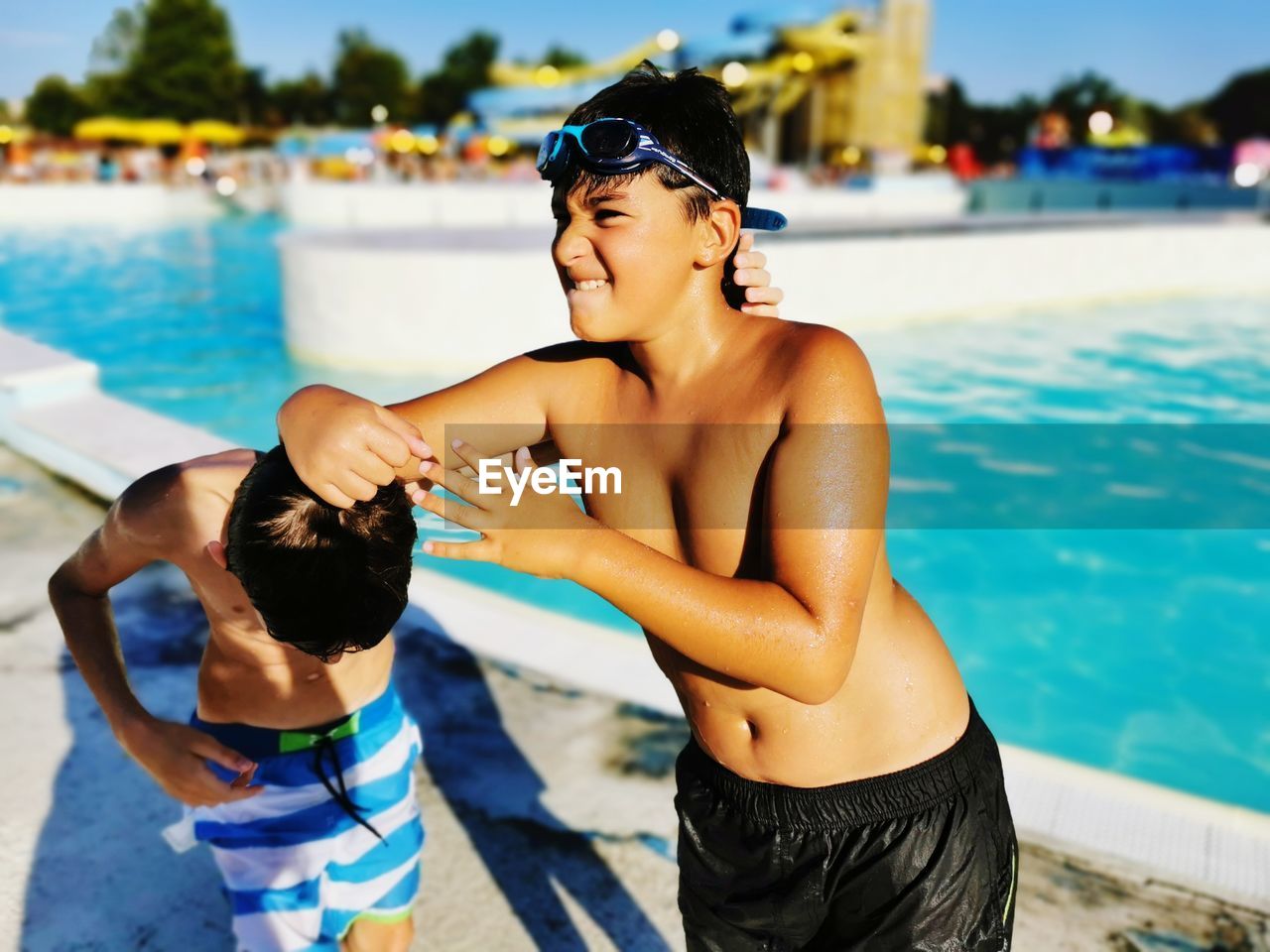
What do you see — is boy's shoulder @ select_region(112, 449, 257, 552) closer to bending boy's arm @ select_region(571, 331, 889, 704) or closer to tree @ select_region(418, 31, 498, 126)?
bending boy's arm @ select_region(571, 331, 889, 704)

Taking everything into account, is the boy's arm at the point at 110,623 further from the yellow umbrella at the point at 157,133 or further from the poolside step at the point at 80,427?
the yellow umbrella at the point at 157,133

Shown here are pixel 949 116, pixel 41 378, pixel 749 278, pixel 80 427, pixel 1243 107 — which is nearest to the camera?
pixel 749 278

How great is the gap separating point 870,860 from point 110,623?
162cm

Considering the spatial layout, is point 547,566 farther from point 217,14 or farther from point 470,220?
point 217,14

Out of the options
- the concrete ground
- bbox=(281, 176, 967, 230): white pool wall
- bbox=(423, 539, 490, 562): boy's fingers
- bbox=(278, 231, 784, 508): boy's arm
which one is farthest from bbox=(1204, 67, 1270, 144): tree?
bbox=(423, 539, 490, 562): boy's fingers

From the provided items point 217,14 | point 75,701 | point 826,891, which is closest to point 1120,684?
point 826,891

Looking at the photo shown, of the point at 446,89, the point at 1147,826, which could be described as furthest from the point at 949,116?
the point at 1147,826

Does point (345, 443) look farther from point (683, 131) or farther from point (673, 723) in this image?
point (673, 723)

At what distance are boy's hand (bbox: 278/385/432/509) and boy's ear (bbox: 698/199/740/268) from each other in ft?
1.81

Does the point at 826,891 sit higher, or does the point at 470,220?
the point at 470,220

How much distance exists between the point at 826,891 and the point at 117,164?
49878 millimetres

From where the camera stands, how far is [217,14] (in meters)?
64.8

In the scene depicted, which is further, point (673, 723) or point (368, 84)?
point (368, 84)

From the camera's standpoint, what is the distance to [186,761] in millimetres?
1935
